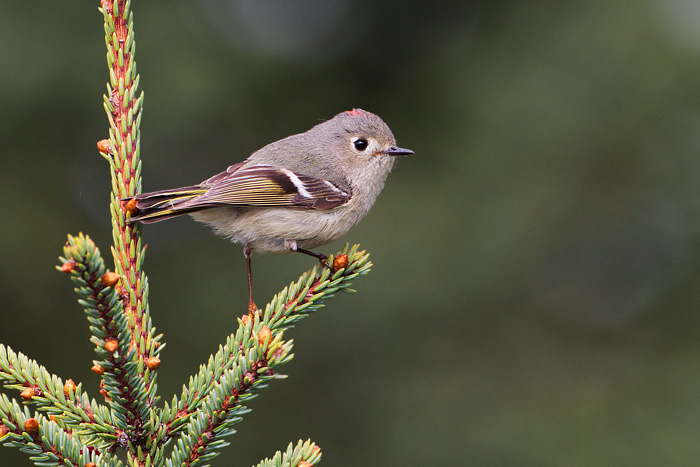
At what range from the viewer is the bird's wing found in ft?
9.01

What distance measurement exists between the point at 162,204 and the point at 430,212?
2815 millimetres

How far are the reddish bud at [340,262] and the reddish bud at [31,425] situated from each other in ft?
3.34

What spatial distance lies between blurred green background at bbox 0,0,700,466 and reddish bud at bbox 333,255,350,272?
7.53 ft

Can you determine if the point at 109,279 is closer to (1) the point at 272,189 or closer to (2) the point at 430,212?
(1) the point at 272,189

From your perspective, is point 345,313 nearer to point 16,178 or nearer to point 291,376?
point 291,376

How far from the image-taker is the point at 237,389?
60.5 inches

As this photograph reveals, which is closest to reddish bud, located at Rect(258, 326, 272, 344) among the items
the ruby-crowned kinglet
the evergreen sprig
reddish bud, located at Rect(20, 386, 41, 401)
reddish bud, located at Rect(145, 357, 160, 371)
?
the evergreen sprig

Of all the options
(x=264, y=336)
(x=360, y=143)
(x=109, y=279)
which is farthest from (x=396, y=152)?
(x=109, y=279)

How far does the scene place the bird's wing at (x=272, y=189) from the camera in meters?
2.75

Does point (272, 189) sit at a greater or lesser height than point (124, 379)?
greater

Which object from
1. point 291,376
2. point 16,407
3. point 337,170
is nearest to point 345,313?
point 291,376

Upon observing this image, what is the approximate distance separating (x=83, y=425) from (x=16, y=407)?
17cm

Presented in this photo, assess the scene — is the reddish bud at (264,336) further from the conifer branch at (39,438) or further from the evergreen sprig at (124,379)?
the conifer branch at (39,438)

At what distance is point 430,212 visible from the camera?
4734mm
